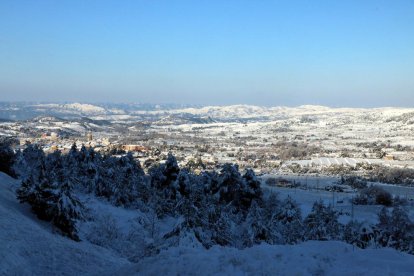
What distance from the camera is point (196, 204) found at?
32844 mm

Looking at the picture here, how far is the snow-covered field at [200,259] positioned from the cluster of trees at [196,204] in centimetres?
345

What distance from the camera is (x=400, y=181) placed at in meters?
95.5

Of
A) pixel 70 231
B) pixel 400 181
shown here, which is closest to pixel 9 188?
pixel 70 231

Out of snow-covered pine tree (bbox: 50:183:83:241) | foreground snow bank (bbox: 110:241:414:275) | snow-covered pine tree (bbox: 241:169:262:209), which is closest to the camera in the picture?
foreground snow bank (bbox: 110:241:414:275)

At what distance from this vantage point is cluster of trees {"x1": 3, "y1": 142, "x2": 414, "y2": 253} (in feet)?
68.6

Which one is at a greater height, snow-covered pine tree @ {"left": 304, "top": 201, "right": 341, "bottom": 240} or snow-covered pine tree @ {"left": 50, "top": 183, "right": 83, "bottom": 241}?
snow-covered pine tree @ {"left": 50, "top": 183, "right": 83, "bottom": 241}

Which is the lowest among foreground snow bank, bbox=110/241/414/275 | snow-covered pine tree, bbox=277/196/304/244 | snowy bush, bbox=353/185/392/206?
snowy bush, bbox=353/185/392/206

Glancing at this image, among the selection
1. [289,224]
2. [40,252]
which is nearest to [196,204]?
[289,224]

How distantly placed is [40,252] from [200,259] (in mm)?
7287

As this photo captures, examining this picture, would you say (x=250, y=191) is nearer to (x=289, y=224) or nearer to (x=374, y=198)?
(x=289, y=224)

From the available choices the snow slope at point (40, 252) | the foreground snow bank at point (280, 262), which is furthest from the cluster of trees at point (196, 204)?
the foreground snow bank at point (280, 262)

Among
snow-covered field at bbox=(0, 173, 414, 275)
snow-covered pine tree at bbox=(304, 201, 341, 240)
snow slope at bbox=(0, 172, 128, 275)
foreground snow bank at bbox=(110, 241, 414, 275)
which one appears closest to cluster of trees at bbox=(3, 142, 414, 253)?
snow-covered pine tree at bbox=(304, 201, 341, 240)

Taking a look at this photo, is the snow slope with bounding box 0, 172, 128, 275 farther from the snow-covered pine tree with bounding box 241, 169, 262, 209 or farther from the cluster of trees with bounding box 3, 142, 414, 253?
the snow-covered pine tree with bounding box 241, 169, 262, 209

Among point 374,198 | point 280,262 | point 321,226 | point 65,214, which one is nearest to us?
point 280,262
